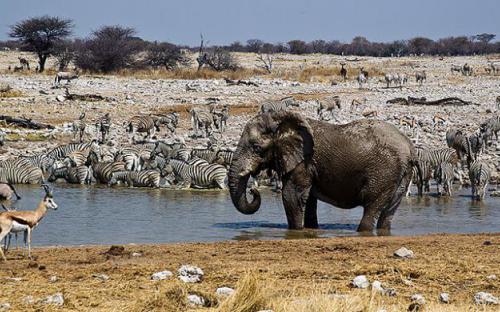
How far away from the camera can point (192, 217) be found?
1587 cm

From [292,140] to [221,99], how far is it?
22838mm

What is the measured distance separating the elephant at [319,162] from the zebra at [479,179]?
574cm

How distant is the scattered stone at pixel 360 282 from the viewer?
27.5ft

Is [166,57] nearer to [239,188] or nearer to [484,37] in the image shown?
[239,188]

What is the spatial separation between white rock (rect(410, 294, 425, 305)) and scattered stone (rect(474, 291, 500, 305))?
447 mm

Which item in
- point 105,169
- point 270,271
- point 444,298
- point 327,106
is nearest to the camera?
point 444,298

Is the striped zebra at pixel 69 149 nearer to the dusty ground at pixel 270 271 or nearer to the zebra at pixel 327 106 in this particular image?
the zebra at pixel 327 106

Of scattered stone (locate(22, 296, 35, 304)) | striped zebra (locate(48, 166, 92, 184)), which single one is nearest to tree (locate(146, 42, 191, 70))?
striped zebra (locate(48, 166, 92, 184))

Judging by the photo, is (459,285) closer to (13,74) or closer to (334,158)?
(334,158)

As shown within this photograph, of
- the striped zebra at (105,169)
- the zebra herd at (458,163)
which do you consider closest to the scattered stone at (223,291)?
the zebra herd at (458,163)

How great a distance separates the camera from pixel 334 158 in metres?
13.7

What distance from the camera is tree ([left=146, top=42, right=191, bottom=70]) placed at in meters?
59.4

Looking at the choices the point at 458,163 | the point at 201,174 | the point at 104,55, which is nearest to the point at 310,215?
the point at 201,174

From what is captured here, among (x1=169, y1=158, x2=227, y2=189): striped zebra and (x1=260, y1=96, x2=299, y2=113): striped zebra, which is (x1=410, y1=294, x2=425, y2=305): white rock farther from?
(x1=260, y1=96, x2=299, y2=113): striped zebra
